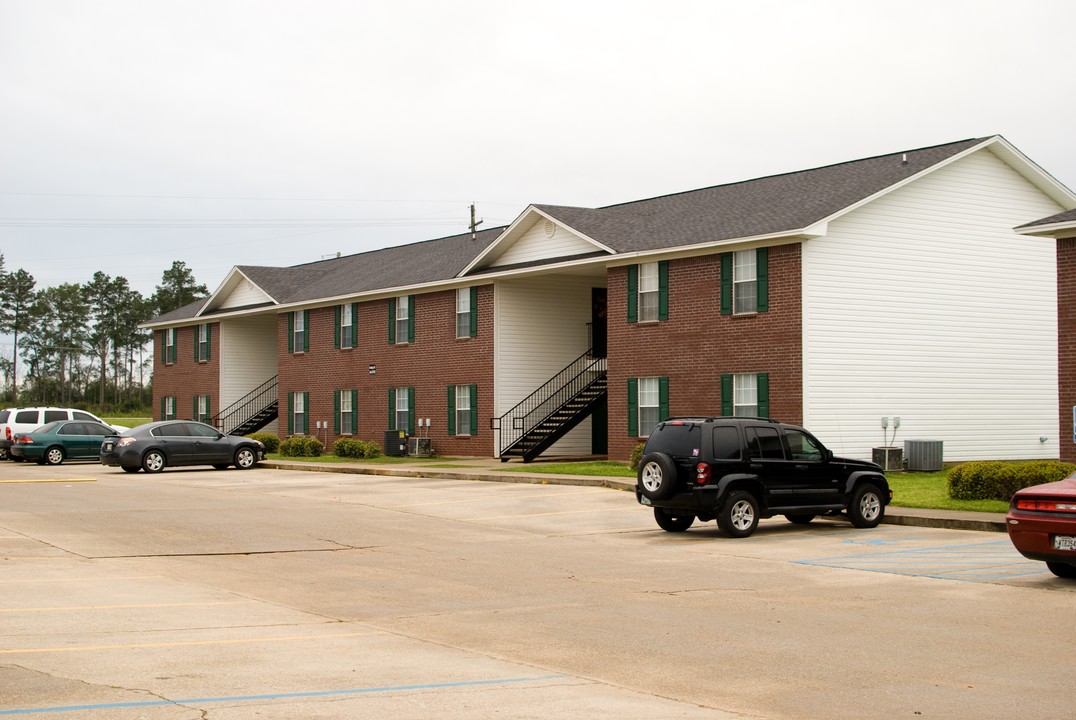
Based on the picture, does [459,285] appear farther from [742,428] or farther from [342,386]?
[742,428]

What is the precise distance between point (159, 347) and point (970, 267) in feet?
137

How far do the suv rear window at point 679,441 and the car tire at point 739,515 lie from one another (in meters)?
0.88

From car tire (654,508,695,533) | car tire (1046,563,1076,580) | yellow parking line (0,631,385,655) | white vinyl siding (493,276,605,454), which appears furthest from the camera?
white vinyl siding (493,276,605,454)

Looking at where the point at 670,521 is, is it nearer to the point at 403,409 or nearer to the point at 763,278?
the point at 763,278

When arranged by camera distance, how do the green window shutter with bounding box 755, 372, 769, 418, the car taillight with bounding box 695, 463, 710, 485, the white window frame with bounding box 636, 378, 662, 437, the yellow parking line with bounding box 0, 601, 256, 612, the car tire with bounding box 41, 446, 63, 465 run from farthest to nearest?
the car tire with bounding box 41, 446, 63, 465
the white window frame with bounding box 636, 378, 662, 437
the green window shutter with bounding box 755, 372, 769, 418
the car taillight with bounding box 695, 463, 710, 485
the yellow parking line with bounding box 0, 601, 256, 612

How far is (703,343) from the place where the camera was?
31.4 metres

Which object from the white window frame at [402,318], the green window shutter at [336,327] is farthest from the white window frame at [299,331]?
the white window frame at [402,318]

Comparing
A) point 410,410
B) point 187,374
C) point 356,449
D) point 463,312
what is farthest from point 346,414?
point 187,374

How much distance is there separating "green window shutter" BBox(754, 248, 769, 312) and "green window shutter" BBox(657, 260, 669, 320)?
10.7ft

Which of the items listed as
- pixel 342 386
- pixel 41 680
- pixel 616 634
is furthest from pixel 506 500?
pixel 342 386

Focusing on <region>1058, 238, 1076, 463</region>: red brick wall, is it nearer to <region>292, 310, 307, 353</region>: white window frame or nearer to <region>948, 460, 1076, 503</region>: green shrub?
<region>948, 460, 1076, 503</region>: green shrub

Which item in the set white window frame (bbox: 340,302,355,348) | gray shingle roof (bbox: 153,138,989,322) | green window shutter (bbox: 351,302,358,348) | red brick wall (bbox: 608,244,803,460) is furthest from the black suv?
white window frame (bbox: 340,302,355,348)

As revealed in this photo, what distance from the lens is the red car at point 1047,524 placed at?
12797mm

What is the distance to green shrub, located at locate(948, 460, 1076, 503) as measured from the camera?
2088 centimetres
